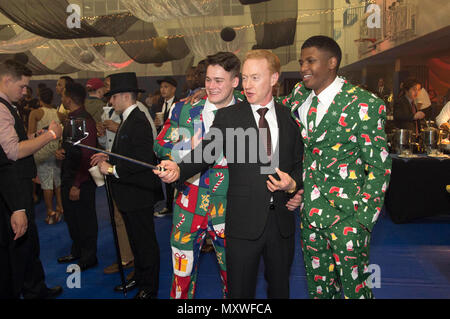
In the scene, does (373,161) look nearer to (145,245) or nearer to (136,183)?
(136,183)

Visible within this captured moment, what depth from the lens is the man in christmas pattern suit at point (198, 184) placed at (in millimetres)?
2133

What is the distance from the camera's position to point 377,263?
377 centimetres

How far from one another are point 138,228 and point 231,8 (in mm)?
14196

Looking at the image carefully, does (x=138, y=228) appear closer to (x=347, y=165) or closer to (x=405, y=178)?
(x=347, y=165)

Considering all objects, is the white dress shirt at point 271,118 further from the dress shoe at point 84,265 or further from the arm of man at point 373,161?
Answer: the dress shoe at point 84,265

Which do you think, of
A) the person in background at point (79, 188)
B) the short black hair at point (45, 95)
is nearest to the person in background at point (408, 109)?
the person in background at point (79, 188)

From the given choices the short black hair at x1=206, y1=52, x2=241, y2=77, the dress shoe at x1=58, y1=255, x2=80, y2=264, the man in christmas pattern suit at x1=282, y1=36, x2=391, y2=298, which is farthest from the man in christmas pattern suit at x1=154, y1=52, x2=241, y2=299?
the dress shoe at x1=58, y1=255, x2=80, y2=264

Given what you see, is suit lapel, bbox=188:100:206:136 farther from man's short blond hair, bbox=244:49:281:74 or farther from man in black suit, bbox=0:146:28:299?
man in black suit, bbox=0:146:28:299

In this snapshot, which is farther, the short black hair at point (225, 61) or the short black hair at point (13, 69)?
the short black hair at point (13, 69)

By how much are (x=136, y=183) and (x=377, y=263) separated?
2.33 metres

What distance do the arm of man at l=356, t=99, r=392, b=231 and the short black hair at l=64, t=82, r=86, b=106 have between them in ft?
8.96

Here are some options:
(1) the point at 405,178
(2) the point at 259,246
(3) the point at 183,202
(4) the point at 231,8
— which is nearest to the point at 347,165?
(2) the point at 259,246

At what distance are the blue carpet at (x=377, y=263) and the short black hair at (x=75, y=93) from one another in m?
1.56
